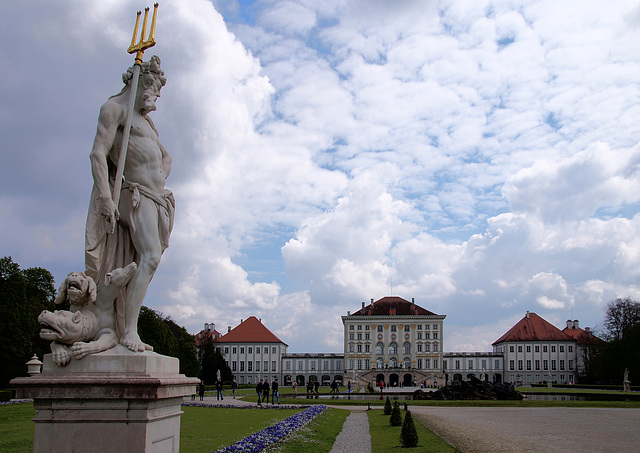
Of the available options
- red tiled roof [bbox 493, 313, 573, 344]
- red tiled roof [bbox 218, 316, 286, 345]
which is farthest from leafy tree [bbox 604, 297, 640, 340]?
red tiled roof [bbox 218, 316, 286, 345]

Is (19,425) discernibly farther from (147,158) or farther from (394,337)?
(394,337)

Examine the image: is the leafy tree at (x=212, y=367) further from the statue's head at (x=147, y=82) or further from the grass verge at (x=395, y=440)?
the statue's head at (x=147, y=82)

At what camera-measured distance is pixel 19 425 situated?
14.8m

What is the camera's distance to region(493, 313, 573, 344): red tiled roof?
95.9 metres

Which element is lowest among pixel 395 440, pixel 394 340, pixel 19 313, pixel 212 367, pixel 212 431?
pixel 212 367

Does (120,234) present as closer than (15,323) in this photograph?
Yes

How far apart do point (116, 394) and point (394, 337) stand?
9866cm

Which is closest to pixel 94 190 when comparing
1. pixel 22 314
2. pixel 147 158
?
pixel 147 158

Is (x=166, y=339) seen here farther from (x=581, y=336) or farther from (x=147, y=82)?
(x=581, y=336)

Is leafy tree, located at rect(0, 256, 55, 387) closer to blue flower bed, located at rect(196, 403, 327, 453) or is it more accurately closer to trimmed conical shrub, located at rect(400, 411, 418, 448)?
blue flower bed, located at rect(196, 403, 327, 453)

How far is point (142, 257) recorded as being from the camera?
495cm

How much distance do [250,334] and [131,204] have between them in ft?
320

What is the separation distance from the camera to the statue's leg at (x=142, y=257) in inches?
189

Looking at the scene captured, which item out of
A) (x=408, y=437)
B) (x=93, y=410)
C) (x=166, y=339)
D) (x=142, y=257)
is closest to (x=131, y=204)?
(x=142, y=257)
